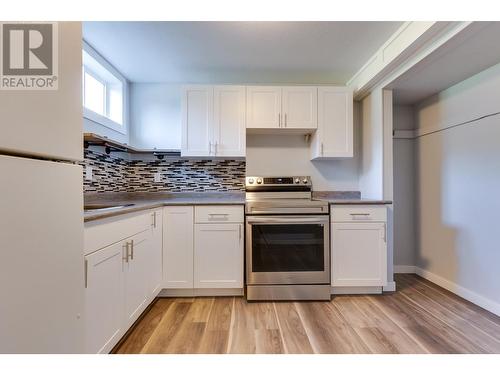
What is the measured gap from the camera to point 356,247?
2.30m

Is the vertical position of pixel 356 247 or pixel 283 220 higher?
pixel 283 220

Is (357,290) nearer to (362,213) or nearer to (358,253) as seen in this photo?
(358,253)

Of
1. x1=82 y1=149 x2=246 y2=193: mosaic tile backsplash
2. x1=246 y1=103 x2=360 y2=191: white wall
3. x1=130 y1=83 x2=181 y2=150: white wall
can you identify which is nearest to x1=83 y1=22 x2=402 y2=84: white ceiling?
x1=130 y1=83 x2=181 y2=150: white wall

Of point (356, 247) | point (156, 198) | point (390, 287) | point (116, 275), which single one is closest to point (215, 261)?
point (116, 275)

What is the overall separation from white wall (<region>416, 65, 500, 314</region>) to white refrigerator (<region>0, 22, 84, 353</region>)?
287cm

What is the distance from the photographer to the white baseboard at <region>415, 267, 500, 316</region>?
6.67 ft

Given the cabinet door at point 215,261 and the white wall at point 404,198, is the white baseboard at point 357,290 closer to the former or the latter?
the white wall at point 404,198

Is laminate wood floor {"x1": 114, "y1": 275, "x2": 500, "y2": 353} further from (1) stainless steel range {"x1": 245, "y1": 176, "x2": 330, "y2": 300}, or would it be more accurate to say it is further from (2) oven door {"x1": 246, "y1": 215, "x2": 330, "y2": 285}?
(2) oven door {"x1": 246, "y1": 215, "x2": 330, "y2": 285}

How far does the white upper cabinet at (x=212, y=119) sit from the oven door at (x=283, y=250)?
0.82 metres

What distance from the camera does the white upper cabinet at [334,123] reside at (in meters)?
2.60

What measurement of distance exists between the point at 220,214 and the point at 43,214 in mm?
1603

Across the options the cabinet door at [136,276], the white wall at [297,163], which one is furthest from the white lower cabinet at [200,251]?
the white wall at [297,163]

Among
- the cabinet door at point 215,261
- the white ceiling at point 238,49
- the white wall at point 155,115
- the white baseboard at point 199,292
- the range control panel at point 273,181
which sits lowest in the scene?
the white baseboard at point 199,292
